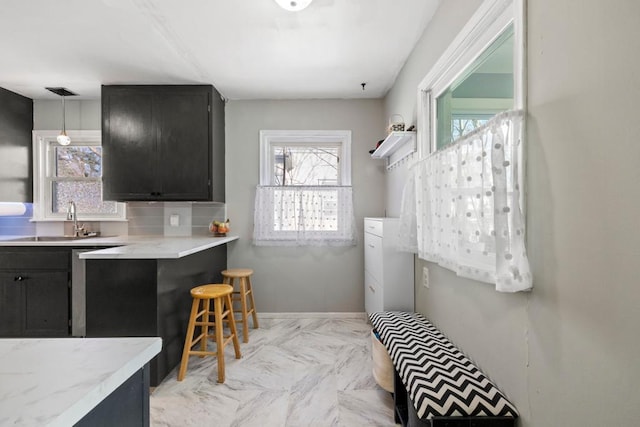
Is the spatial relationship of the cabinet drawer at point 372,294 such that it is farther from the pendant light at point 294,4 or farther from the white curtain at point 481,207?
the pendant light at point 294,4

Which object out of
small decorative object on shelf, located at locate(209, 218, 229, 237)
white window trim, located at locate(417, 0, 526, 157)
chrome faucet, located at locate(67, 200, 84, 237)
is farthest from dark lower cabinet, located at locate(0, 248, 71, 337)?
white window trim, located at locate(417, 0, 526, 157)

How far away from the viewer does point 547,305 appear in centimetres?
102

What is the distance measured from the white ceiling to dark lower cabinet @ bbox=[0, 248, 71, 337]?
166cm

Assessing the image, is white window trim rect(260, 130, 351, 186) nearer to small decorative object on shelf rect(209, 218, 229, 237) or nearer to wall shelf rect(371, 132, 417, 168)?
wall shelf rect(371, 132, 417, 168)

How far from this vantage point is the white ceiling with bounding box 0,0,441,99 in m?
1.94

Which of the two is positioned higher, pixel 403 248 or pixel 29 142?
pixel 29 142

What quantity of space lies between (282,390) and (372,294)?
118cm

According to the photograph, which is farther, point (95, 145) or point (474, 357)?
point (95, 145)

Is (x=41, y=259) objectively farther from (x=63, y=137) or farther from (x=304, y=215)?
(x=304, y=215)

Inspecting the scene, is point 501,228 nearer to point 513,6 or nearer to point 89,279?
point 513,6

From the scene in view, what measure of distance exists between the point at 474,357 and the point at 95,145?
4111mm

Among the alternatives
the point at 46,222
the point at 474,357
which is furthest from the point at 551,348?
the point at 46,222

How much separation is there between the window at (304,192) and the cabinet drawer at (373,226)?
368 millimetres

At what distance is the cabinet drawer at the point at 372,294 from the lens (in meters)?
2.51
